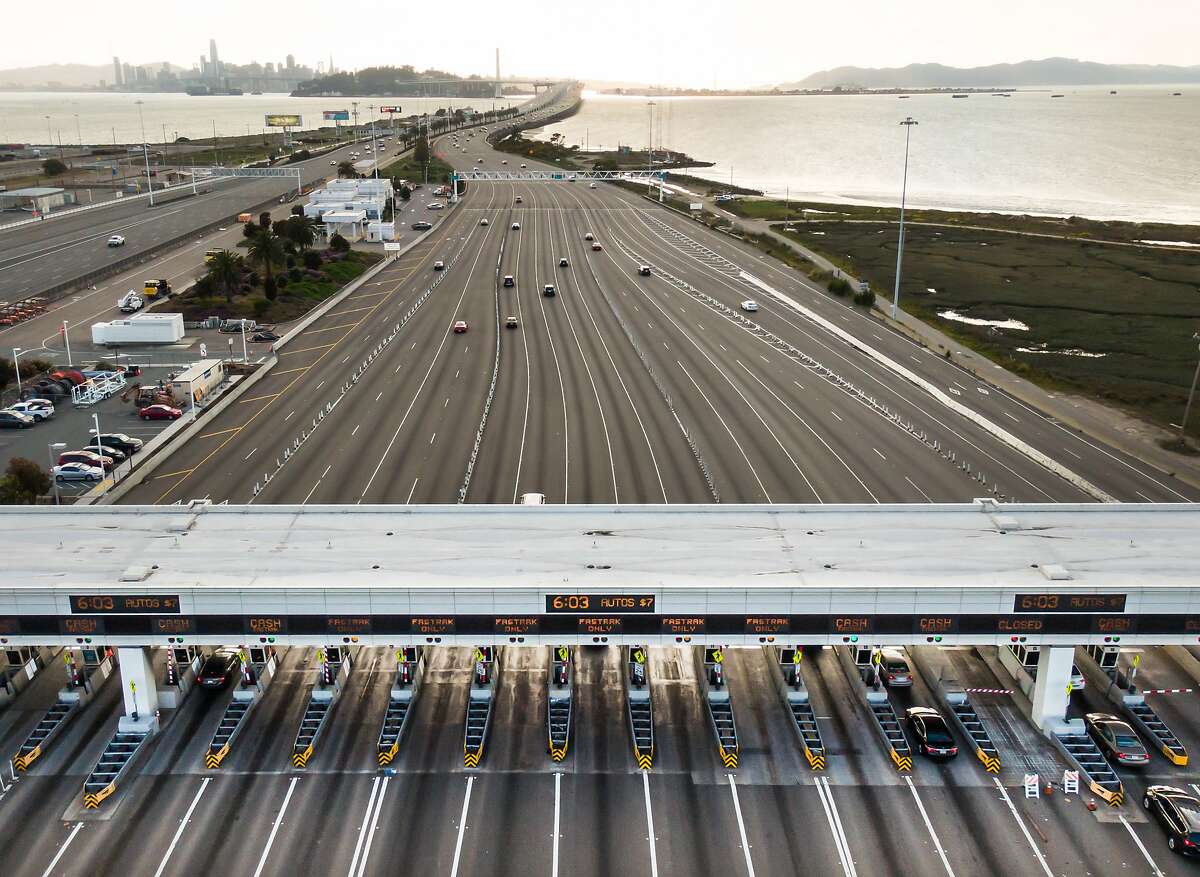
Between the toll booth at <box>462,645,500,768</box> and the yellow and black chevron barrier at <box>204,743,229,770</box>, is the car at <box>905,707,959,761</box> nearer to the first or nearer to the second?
the toll booth at <box>462,645,500,768</box>

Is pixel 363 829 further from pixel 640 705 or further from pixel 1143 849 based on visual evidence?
pixel 1143 849

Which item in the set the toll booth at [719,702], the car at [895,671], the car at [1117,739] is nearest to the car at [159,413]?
the toll booth at [719,702]

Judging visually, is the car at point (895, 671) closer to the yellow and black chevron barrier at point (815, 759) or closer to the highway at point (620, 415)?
the yellow and black chevron barrier at point (815, 759)

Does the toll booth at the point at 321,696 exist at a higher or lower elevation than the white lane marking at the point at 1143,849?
higher

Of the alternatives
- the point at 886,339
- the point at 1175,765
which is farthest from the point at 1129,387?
the point at 1175,765

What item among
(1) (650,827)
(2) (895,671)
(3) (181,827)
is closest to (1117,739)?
(2) (895,671)

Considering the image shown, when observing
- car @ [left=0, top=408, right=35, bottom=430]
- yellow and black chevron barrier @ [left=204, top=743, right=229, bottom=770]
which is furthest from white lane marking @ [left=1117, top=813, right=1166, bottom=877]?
car @ [left=0, top=408, right=35, bottom=430]

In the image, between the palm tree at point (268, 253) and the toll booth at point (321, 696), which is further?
the palm tree at point (268, 253)
